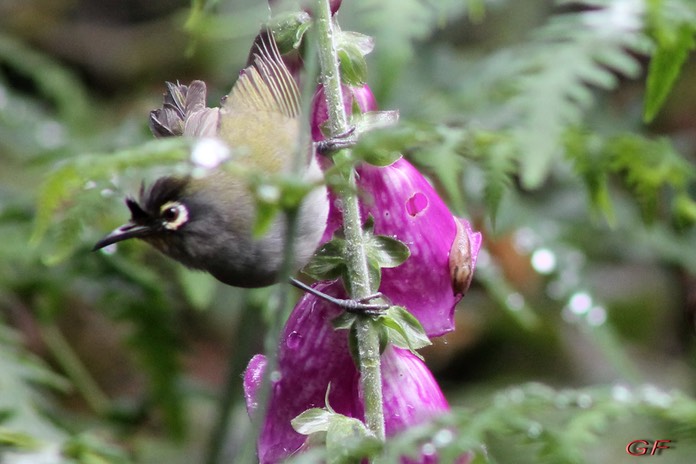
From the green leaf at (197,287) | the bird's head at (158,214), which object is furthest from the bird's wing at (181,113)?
the green leaf at (197,287)

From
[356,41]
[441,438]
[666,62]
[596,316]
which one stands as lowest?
[441,438]

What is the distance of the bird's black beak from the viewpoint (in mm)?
758

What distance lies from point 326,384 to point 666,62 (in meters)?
0.34

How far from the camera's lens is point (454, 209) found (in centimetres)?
154

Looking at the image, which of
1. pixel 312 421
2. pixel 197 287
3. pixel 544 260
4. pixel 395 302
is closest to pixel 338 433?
pixel 312 421

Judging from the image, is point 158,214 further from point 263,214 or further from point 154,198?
point 263,214

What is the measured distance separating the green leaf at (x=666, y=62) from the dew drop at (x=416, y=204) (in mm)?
201

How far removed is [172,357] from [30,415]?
1.32 ft

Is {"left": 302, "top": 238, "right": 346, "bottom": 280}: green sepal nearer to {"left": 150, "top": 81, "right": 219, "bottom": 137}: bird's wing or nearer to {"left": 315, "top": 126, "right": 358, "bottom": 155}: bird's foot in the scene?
{"left": 315, "top": 126, "right": 358, "bottom": 155}: bird's foot

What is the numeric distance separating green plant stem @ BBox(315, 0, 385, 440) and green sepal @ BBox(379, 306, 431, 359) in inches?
1.0

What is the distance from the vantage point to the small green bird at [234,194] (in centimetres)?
77

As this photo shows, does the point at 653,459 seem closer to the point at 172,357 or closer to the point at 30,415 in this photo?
the point at 172,357

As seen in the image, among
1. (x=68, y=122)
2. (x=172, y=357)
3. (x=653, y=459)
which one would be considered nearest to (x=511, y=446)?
(x=653, y=459)

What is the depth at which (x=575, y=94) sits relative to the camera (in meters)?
0.74
